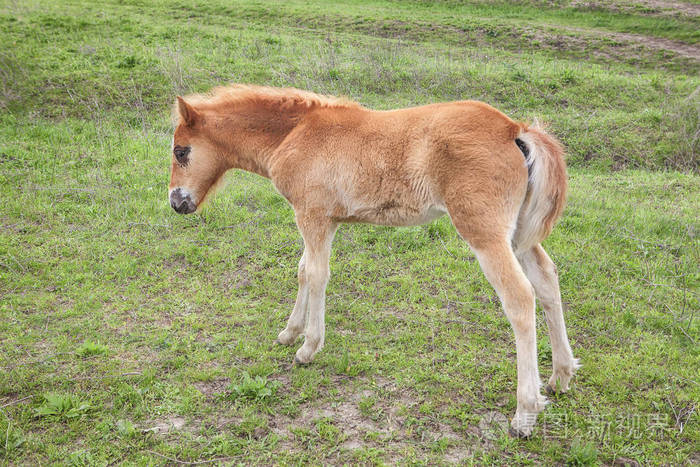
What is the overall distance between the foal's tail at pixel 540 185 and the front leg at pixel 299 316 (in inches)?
75.9

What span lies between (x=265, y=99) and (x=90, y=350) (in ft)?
8.79

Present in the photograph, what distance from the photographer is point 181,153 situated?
15.5 feet

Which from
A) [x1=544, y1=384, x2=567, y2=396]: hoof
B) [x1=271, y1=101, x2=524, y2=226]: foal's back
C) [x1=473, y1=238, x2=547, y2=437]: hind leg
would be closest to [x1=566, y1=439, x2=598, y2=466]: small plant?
[x1=473, y1=238, x2=547, y2=437]: hind leg

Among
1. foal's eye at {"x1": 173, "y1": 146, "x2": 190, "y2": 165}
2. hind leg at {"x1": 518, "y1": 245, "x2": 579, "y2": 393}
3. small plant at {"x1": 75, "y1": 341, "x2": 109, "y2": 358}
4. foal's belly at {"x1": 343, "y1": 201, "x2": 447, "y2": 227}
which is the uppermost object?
foal's eye at {"x1": 173, "y1": 146, "x2": 190, "y2": 165}

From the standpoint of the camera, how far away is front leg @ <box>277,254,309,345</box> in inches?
186

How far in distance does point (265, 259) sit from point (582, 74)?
31.1 feet

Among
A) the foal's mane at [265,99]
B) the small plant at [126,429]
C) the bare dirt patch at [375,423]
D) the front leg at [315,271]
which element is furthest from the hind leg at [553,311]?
the small plant at [126,429]

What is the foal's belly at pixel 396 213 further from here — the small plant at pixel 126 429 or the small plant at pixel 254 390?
the small plant at pixel 126 429

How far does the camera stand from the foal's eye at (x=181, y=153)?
15.4ft

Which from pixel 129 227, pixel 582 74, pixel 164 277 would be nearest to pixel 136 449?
pixel 164 277

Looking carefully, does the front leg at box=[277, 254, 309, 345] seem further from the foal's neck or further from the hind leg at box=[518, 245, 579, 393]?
A: the hind leg at box=[518, 245, 579, 393]

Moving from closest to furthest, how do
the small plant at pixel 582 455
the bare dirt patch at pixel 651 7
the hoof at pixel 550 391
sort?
the small plant at pixel 582 455 < the hoof at pixel 550 391 < the bare dirt patch at pixel 651 7

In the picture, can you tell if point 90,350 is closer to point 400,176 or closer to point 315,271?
point 315,271

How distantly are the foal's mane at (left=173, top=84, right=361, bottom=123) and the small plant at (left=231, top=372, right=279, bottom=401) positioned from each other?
2.36 metres
